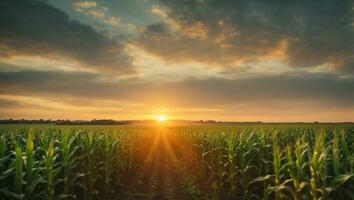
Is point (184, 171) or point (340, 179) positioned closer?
point (340, 179)

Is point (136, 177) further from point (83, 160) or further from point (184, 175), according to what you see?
point (83, 160)

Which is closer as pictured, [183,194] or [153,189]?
[183,194]

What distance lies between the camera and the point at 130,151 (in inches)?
820

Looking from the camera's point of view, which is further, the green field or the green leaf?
the green field

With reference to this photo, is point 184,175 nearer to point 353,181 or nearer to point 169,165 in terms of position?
point 169,165

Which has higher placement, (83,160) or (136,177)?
(83,160)

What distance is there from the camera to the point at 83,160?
38.8 feet

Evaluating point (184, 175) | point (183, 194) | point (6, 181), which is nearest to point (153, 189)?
point (183, 194)

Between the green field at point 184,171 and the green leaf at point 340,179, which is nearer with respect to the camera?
the green leaf at point 340,179

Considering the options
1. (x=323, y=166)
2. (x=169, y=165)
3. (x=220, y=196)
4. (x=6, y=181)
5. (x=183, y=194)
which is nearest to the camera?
(x=323, y=166)

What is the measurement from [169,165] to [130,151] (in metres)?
4.80

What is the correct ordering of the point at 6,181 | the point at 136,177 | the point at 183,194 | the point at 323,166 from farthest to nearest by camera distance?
the point at 136,177 < the point at 183,194 < the point at 6,181 < the point at 323,166

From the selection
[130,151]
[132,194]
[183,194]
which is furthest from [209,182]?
[130,151]

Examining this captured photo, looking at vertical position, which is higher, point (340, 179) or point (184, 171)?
point (340, 179)
